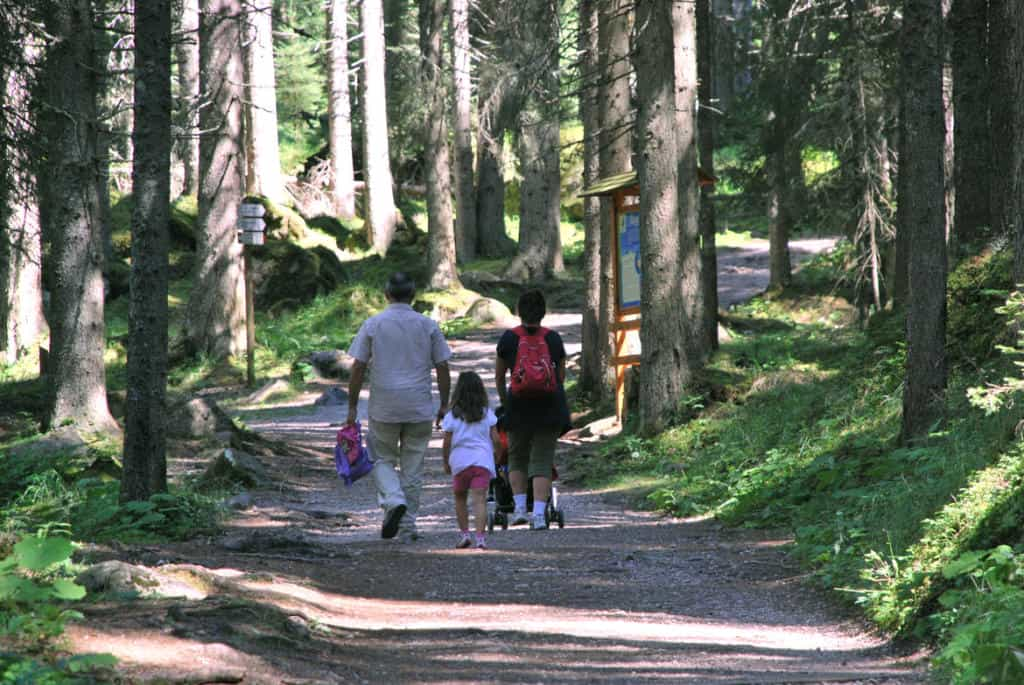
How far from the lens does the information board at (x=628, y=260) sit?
16.9 metres

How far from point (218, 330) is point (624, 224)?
11.4 metres

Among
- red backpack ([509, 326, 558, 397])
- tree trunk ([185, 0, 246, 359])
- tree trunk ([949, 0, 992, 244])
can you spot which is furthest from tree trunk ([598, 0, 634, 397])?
tree trunk ([185, 0, 246, 359])

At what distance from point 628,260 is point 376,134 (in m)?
19.3

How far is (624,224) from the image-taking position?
1700 centimetres

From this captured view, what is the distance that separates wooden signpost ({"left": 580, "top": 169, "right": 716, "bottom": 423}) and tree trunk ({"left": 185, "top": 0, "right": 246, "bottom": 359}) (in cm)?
1035

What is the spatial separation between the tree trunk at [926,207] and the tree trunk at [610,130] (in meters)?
7.44

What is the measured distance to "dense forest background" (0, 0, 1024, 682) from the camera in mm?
8680

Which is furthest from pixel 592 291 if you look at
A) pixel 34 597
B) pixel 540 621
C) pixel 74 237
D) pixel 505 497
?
pixel 34 597

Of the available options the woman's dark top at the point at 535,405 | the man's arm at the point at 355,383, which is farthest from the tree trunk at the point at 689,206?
the man's arm at the point at 355,383

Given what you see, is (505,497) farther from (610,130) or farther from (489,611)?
(610,130)

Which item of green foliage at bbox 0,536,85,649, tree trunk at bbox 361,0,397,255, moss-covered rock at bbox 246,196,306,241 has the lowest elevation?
green foliage at bbox 0,536,85,649

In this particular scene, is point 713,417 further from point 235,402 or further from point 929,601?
point 235,402

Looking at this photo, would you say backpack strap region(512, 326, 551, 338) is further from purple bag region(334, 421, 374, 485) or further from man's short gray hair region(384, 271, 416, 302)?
purple bag region(334, 421, 374, 485)

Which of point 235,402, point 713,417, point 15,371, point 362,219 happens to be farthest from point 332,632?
point 362,219
